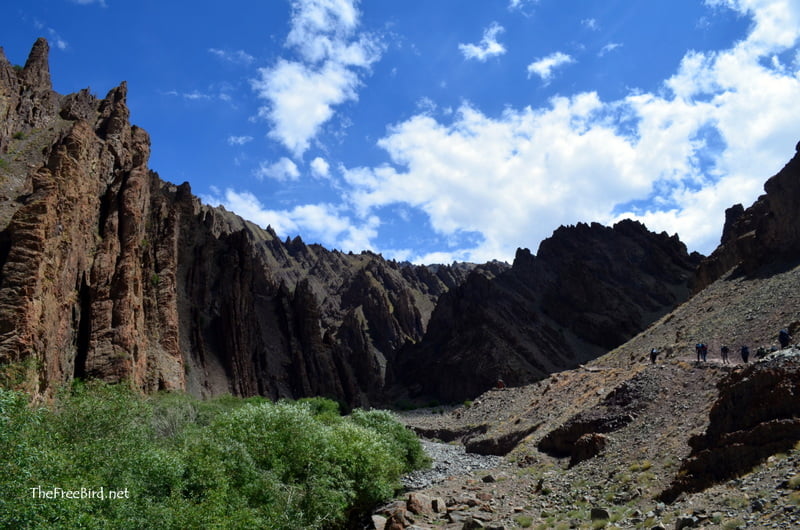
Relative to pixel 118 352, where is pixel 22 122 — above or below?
above

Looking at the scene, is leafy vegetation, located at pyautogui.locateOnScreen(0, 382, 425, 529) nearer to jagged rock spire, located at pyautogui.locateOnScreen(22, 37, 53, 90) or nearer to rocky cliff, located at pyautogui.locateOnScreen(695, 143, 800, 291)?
jagged rock spire, located at pyautogui.locateOnScreen(22, 37, 53, 90)

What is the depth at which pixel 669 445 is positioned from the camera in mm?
22984

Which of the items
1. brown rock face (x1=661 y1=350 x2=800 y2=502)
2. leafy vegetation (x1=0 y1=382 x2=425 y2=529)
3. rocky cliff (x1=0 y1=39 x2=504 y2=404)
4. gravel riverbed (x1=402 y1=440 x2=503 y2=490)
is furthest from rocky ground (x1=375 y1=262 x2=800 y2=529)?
rocky cliff (x1=0 y1=39 x2=504 y2=404)

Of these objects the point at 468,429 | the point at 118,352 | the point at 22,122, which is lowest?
the point at 468,429

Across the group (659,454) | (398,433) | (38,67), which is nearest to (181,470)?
(659,454)

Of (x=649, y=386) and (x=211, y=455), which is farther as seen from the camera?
(x=649, y=386)

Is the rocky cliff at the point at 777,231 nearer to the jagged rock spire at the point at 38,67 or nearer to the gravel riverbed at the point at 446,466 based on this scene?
the gravel riverbed at the point at 446,466

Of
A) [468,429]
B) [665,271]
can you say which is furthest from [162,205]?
[665,271]

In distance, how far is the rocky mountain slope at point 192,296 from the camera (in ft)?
133

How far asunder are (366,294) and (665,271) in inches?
4129

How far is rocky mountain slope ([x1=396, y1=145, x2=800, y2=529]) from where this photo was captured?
15820 mm

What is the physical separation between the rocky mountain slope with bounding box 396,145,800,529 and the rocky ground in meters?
0.07

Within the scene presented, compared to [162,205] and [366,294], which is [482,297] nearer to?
[366,294]

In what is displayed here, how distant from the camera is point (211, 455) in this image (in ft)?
74.5
